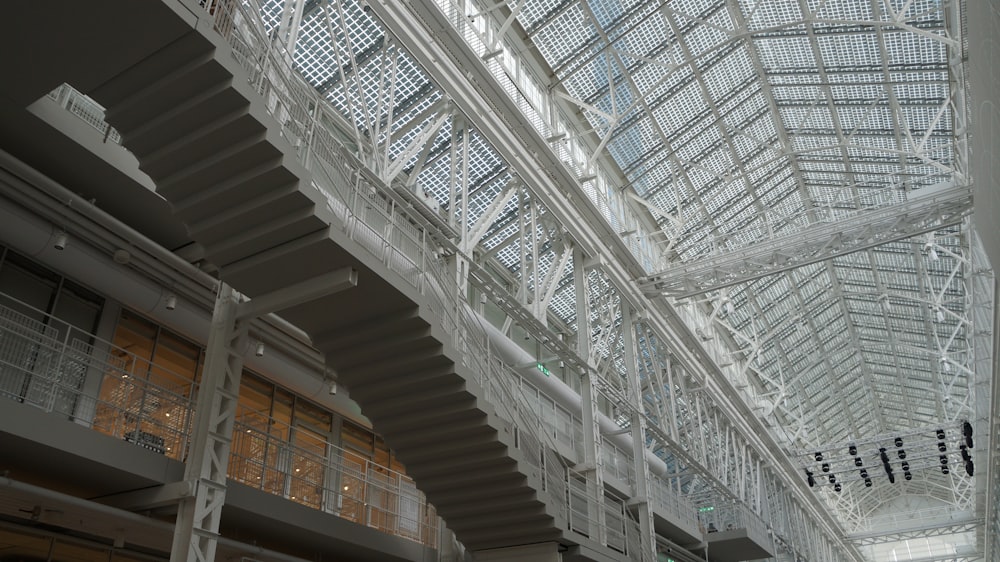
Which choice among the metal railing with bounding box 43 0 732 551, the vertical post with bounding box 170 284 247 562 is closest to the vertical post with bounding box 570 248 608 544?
the metal railing with bounding box 43 0 732 551

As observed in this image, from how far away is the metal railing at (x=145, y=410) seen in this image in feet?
44.2

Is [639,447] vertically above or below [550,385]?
below

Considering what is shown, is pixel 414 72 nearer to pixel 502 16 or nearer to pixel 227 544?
pixel 502 16

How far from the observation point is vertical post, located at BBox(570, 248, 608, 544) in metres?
19.5

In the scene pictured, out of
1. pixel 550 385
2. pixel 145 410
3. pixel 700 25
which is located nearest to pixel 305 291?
pixel 145 410

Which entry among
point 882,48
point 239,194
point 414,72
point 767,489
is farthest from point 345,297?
point 767,489

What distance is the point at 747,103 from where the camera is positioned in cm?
3250

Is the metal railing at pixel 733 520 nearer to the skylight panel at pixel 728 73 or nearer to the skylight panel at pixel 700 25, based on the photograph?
the skylight panel at pixel 728 73

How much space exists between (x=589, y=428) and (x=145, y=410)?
1171cm

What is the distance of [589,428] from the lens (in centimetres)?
2184

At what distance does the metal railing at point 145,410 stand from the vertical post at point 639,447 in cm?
664

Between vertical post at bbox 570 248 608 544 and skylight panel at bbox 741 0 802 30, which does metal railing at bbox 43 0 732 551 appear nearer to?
vertical post at bbox 570 248 608 544

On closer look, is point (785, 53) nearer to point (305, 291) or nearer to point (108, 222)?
point (305, 291)

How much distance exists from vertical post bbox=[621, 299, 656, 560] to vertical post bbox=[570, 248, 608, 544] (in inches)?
80.4
